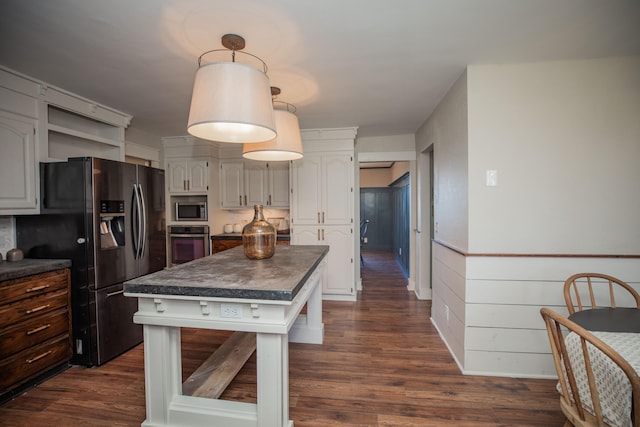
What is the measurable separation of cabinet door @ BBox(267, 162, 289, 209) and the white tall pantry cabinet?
0.34 metres

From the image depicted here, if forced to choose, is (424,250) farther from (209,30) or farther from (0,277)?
(0,277)

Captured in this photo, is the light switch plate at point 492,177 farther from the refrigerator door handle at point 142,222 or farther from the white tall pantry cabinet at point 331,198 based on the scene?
the refrigerator door handle at point 142,222

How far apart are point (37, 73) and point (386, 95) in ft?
9.52

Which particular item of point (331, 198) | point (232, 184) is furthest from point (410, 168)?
point (232, 184)

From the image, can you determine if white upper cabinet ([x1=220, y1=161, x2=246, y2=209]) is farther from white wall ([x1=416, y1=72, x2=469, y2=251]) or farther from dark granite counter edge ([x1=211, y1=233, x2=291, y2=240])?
white wall ([x1=416, y1=72, x2=469, y2=251])

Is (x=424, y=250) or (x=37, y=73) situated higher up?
(x=37, y=73)

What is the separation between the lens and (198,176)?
4324mm

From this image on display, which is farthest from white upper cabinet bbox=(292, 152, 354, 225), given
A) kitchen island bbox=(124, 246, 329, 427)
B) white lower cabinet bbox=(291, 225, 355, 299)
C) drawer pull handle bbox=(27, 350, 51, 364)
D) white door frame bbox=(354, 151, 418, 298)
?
drawer pull handle bbox=(27, 350, 51, 364)

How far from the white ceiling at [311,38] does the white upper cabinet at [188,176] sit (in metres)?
1.68

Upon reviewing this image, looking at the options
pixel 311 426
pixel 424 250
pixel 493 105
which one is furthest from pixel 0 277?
pixel 424 250

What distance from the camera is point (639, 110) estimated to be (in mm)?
2066

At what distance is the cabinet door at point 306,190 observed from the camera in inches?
158

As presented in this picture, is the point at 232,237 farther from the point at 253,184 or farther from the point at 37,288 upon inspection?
the point at 37,288

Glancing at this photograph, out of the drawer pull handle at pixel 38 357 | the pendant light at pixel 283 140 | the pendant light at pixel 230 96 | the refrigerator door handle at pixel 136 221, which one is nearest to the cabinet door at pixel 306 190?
the pendant light at pixel 283 140
